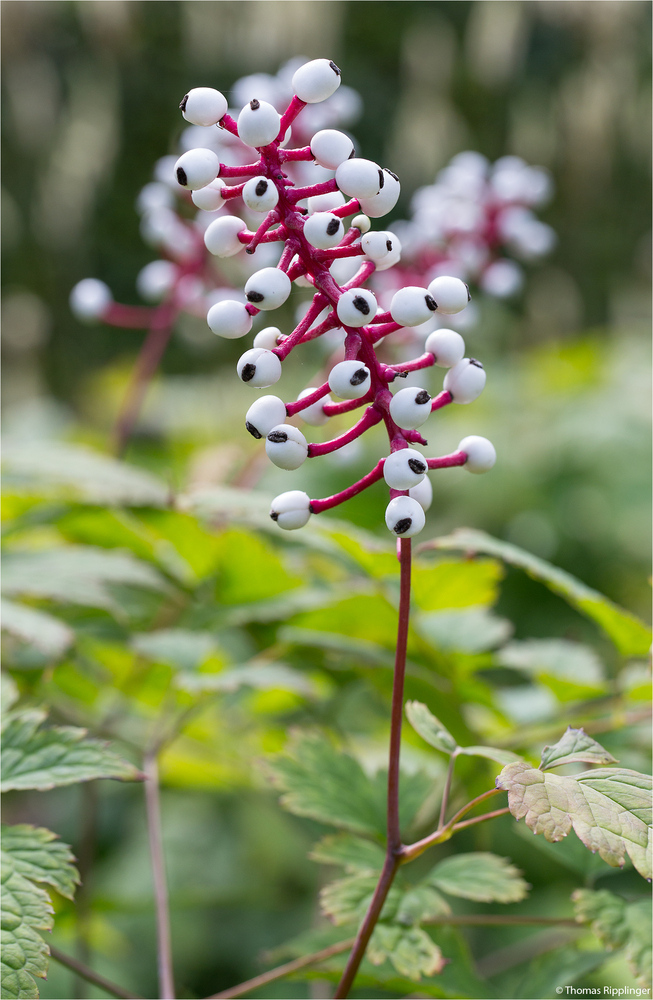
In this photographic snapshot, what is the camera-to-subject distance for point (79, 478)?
82 centimetres

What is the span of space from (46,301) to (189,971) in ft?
12.8

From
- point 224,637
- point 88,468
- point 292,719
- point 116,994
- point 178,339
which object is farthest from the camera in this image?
point 178,339

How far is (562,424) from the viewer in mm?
2258

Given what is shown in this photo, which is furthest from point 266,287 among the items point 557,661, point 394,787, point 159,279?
point 159,279

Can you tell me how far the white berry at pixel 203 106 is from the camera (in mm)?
413

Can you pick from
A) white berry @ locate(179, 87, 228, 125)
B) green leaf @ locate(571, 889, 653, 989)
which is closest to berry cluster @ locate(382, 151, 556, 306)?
white berry @ locate(179, 87, 228, 125)

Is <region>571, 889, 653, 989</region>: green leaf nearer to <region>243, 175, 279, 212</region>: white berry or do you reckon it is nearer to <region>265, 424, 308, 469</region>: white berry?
<region>265, 424, 308, 469</region>: white berry

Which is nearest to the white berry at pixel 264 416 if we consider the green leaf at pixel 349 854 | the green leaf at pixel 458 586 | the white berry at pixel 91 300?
the green leaf at pixel 349 854

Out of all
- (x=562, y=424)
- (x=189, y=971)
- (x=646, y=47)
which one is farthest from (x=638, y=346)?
(x=646, y=47)

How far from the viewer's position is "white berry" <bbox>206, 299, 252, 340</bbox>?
17.1 inches

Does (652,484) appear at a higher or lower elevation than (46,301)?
lower

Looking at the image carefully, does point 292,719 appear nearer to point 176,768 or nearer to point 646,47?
point 176,768

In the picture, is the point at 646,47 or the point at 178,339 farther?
the point at 646,47

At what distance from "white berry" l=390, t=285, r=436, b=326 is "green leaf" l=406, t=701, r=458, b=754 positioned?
25 centimetres
